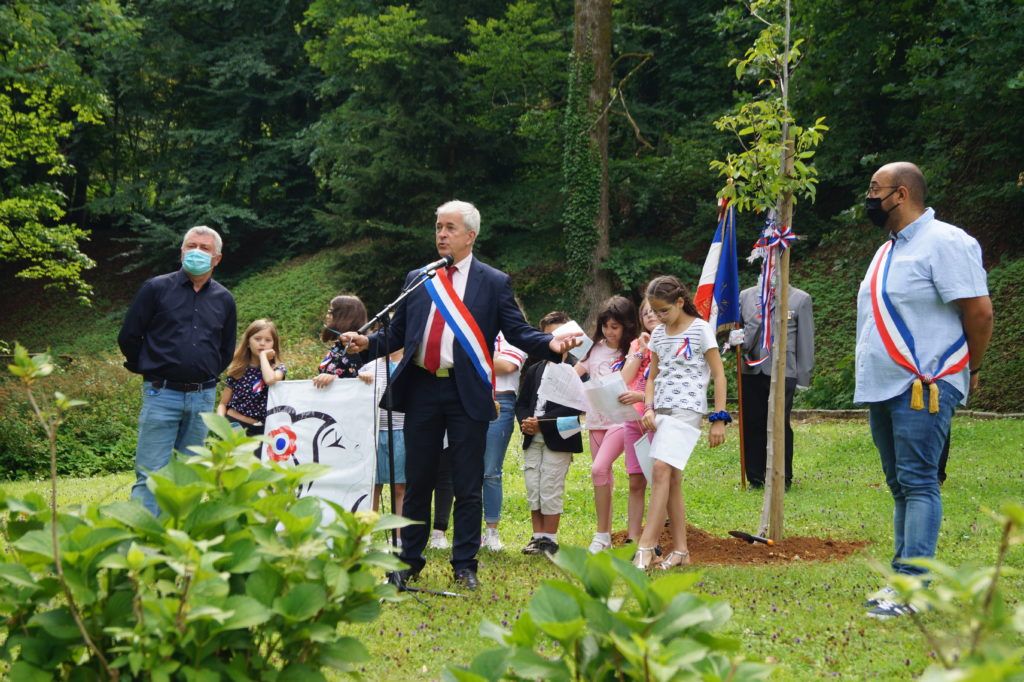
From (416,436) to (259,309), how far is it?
25.1 m

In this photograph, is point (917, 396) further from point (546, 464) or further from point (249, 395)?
point (249, 395)

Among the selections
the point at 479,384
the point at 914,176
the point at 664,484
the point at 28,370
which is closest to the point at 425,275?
the point at 479,384

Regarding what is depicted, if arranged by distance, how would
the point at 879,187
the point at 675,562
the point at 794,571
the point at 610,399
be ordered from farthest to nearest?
Result: the point at 610,399 → the point at 675,562 → the point at 794,571 → the point at 879,187

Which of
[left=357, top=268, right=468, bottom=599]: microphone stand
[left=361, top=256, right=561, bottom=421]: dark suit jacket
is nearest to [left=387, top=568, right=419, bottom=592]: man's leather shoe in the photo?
[left=357, top=268, right=468, bottom=599]: microphone stand

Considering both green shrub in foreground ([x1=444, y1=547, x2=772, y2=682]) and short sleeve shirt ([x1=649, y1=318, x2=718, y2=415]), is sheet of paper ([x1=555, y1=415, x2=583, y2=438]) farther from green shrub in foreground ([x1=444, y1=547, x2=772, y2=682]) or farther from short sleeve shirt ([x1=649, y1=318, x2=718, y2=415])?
green shrub in foreground ([x1=444, y1=547, x2=772, y2=682])

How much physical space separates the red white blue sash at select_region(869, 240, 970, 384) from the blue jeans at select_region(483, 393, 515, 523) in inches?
120

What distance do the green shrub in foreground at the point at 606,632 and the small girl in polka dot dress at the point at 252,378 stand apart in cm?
535

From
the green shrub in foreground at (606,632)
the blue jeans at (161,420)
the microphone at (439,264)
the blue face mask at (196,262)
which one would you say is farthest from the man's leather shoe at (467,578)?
the green shrub in foreground at (606,632)

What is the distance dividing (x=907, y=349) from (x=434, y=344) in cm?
254

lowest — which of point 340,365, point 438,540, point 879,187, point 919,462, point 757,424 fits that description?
point 438,540

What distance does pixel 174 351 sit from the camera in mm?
6168

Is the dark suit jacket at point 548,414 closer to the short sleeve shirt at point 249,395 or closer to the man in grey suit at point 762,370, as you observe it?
the short sleeve shirt at point 249,395

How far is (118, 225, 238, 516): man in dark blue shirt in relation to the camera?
20.2 feet

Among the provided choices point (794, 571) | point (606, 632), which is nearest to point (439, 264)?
point (794, 571)
